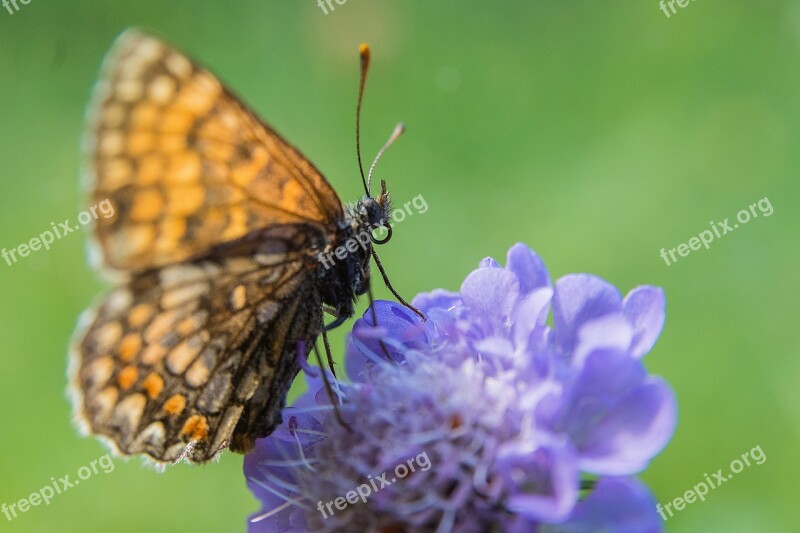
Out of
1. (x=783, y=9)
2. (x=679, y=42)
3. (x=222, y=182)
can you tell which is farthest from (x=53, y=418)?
(x=783, y=9)

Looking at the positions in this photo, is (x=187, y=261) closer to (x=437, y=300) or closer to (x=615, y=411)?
(x=437, y=300)

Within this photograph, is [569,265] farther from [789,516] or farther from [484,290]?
[484,290]

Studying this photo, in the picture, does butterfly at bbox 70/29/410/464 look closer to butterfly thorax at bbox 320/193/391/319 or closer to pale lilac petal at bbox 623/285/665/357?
butterfly thorax at bbox 320/193/391/319

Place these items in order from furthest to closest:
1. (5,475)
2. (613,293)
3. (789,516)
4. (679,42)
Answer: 1. (679,42)
2. (5,475)
3. (789,516)
4. (613,293)

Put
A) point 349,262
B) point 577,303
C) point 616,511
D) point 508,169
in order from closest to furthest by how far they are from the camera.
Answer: point 616,511 < point 577,303 < point 349,262 < point 508,169

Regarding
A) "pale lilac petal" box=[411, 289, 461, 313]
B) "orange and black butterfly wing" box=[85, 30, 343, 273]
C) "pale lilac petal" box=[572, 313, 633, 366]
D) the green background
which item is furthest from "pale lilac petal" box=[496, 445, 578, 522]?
the green background

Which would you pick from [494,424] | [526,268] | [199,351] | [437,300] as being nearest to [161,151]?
[199,351]

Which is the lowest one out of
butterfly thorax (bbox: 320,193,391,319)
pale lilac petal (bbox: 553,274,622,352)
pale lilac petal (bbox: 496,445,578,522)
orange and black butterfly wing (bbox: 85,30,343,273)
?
pale lilac petal (bbox: 496,445,578,522)
